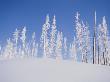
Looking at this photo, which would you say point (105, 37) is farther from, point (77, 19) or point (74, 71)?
point (74, 71)

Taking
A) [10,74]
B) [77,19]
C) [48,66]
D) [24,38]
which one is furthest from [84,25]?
[10,74]

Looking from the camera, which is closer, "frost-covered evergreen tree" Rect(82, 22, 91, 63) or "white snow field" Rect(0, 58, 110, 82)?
"white snow field" Rect(0, 58, 110, 82)

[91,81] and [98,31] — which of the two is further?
[98,31]

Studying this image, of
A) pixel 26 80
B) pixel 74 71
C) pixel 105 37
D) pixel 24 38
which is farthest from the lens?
pixel 24 38

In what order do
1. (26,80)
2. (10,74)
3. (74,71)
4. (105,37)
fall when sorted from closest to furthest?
1. (26,80)
2. (10,74)
3. (74,71)
4. (105,37)

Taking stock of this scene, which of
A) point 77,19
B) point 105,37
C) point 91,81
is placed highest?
point 77,19

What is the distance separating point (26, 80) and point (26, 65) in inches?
215

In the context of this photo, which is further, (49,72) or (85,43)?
(85,43)

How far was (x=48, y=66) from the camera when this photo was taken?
1401 inches

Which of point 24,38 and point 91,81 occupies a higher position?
point 24,38

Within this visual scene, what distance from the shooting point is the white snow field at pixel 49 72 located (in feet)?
101

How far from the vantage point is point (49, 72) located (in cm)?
3316

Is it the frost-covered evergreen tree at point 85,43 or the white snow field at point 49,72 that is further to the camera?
the frost-covered evergreen tree at point 85,43

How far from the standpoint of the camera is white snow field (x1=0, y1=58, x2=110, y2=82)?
3074cm
